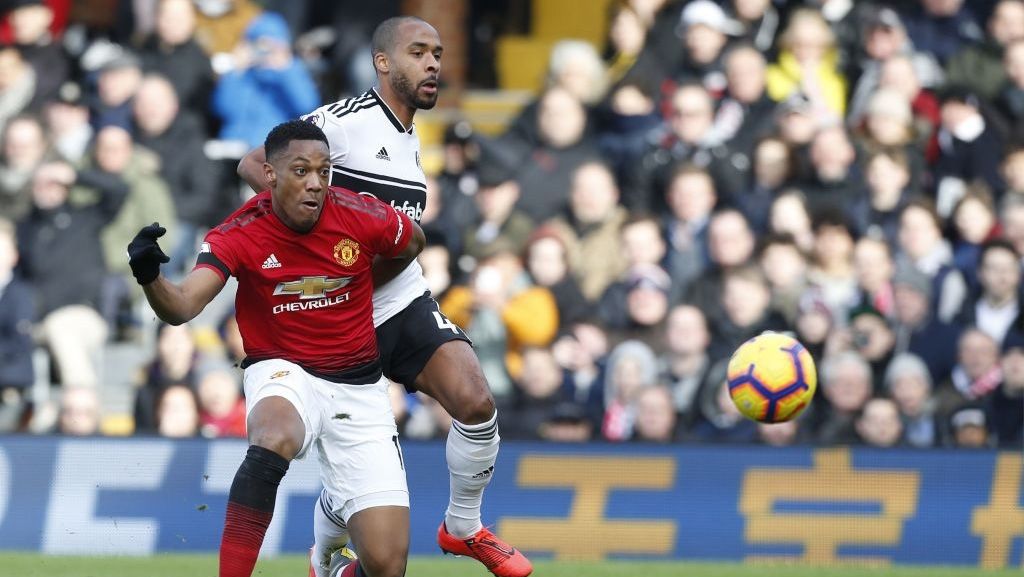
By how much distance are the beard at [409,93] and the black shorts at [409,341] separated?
964mm

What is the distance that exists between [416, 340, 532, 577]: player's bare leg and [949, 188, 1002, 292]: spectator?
5.52m

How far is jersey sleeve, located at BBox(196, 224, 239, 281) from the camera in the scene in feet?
24.1

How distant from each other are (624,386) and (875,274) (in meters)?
2.07

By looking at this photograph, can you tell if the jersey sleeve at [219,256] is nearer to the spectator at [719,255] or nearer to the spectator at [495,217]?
the spectator at [495,217]

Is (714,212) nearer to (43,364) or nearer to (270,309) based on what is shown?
(43,364)

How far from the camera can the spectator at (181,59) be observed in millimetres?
13617

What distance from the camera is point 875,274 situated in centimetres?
1270

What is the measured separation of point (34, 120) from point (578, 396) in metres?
4.46

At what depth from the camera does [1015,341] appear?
12.3m

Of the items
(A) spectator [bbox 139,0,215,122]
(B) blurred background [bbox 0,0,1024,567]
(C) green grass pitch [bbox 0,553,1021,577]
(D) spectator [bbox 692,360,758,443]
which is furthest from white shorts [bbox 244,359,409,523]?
(A) spectator [bbox 139,0,215,122]

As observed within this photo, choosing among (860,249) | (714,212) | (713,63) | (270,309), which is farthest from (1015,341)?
(270,309)

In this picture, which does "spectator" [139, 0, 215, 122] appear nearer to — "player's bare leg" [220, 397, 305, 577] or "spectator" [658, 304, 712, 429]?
"spectator" [658, 304, 712, 429]

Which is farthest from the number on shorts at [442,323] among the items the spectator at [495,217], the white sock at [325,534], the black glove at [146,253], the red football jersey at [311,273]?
the spectator at [495,217]

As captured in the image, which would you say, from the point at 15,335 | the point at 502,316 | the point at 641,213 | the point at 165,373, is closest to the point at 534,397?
the point at 502,316
